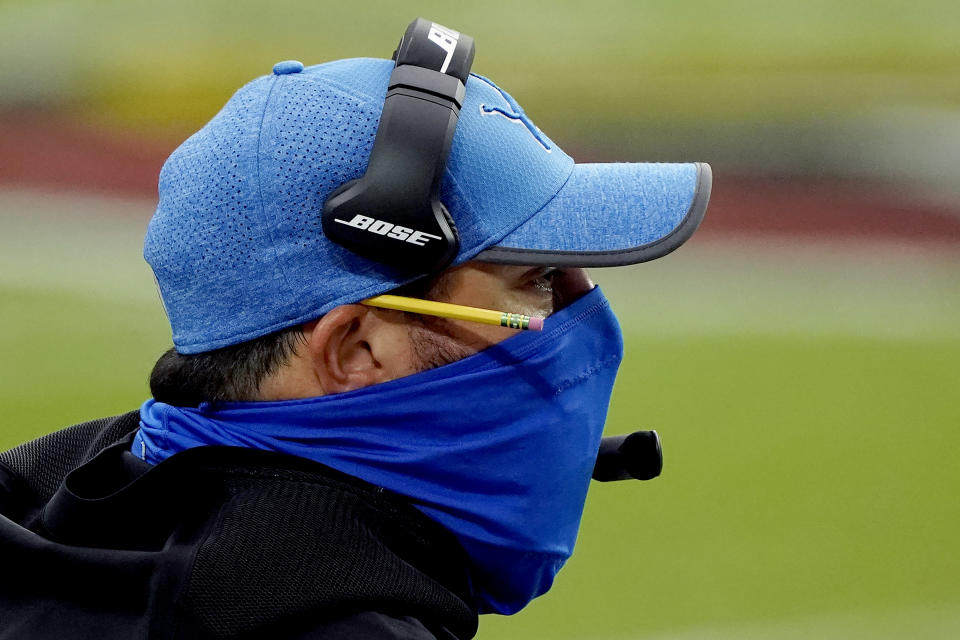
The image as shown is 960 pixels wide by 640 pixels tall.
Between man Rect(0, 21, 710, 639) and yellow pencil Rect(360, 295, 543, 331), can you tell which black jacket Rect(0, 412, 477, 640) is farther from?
yellow pencil Rect(360, 295, 543, 331)

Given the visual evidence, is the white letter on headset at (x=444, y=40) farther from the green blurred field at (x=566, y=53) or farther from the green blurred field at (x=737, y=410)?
the green blurred field at (x=566, y=53)

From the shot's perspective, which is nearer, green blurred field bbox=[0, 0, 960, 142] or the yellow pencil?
the yellow pencil

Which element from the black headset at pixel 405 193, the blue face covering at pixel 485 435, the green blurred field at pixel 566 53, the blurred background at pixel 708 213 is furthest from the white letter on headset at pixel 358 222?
the green blurred field at pixel 566 53

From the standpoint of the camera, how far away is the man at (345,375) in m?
0.76

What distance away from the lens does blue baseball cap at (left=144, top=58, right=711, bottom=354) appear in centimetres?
80

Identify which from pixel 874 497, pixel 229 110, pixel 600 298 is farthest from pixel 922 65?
pixel 229 110

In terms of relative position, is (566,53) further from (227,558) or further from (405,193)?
(227,558)

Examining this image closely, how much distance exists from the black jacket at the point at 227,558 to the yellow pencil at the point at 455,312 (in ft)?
0.46

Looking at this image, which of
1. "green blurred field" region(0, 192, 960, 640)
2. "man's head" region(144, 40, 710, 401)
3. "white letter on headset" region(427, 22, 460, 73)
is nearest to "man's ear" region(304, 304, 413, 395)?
"man's head" region(144, 40, 710, 401)

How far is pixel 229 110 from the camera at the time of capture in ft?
2.82

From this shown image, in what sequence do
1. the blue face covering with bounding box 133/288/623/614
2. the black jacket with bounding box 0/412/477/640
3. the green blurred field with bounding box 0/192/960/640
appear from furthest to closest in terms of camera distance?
the green blurred field with bounding box 0/192/960/640
the blue face covering with bounding box 133/288/623/614
the black jacket with bounding box 0/412/477/640

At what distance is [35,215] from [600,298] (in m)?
2.12

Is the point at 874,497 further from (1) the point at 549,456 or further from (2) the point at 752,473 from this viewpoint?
(1) the point at 549,456

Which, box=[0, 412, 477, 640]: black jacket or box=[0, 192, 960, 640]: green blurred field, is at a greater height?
box=[0, 412, 477, 640]: black jacket
